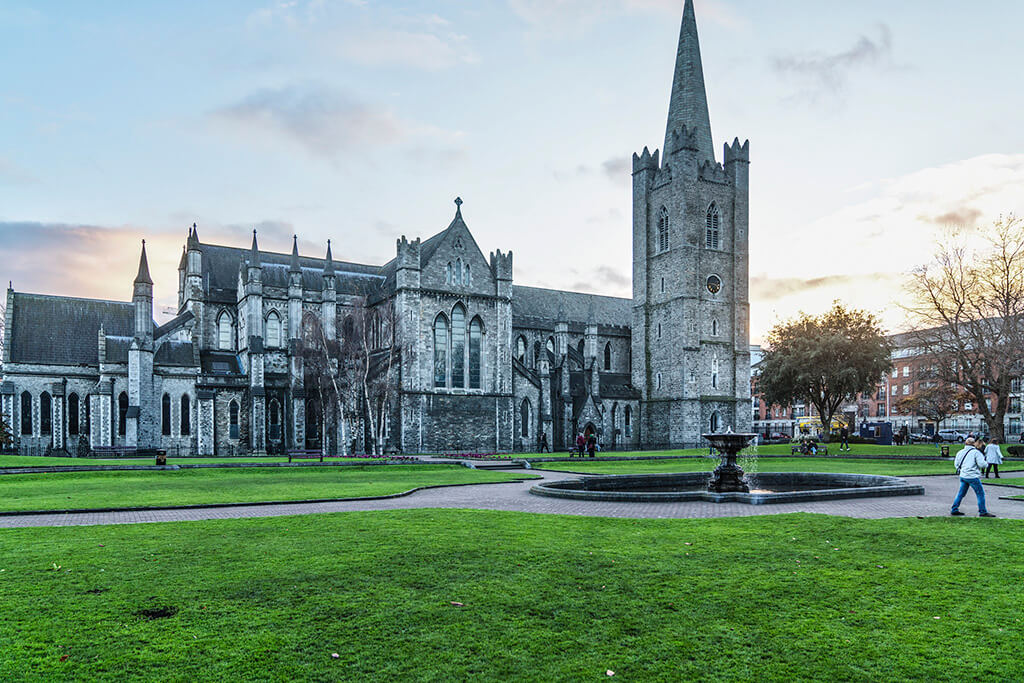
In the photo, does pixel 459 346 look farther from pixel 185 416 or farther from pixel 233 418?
pixel 185 416

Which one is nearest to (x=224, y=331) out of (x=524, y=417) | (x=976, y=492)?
(x=524, y=417)

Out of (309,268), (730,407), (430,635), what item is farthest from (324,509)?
(730,407)

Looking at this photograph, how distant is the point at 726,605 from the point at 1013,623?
8.99ft

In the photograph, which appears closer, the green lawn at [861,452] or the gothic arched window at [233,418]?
the green lawn at [861,452]

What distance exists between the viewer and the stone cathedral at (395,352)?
51875 millimetres

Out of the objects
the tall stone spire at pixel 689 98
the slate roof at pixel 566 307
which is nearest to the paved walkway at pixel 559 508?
the slate roof at pixel 566 307

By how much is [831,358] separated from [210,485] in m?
52.7

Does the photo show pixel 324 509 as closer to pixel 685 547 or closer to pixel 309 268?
pixel 685 547

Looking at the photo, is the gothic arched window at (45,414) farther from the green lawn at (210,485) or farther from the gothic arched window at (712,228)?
the gothic arched window at (712,228)

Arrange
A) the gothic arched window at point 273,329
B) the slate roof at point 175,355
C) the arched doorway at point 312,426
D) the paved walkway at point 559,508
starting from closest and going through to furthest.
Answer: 1. the paved walkway at point 559,508
2. the slate roof at point 175,355
3. the arched doorway at point 312,426
4. the gothic arched window at point 273,329

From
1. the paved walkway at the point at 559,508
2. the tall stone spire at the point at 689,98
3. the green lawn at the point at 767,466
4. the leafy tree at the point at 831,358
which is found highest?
the tall stone spire at the point at 689,98

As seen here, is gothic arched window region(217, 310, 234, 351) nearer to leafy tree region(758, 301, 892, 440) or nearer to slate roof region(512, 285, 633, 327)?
slate roof region(512, 285, 633, 327)

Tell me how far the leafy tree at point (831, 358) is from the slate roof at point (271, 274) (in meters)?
35.2

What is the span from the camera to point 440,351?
5484cm
